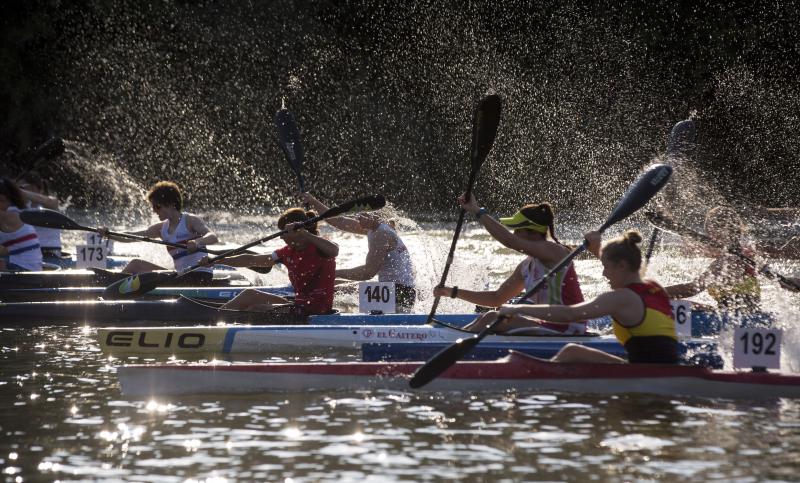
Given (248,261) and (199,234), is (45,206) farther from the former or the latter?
(248,261)

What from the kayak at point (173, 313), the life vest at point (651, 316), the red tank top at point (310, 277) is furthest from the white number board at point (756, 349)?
the red tank top at point (310, 277)

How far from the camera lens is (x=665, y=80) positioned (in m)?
29.5

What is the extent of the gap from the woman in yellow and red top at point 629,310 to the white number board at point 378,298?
3.12 meters

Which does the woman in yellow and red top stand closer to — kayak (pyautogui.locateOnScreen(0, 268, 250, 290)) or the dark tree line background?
kayak (pyautogui.locateOnScreen(0, 268, 250, 290))

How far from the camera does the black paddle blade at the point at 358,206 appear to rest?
39.0ft

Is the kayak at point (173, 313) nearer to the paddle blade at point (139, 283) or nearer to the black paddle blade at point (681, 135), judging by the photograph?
the paddle blade at point (139, 283)

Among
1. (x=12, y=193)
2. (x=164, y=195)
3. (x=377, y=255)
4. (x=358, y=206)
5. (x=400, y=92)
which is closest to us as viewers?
(x=358, y=206)

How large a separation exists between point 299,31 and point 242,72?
6.19ft

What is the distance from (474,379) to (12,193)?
7729 millimetres

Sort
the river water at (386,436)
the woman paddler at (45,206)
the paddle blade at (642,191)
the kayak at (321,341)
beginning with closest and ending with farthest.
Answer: the river water at (386,436)
the kayak at (321,341)
the paddle blade at (642,191)
the woman paddler at (45,206)

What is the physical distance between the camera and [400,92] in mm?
33250

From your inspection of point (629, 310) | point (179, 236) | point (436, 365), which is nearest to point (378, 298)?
point (436, 365)

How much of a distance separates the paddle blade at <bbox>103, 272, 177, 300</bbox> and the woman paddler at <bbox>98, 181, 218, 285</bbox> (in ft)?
2.09

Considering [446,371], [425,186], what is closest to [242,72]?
[425,186]
